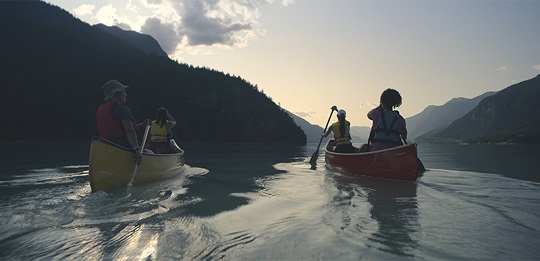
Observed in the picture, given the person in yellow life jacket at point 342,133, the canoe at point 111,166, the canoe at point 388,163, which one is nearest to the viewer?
the canoe at point 111,166

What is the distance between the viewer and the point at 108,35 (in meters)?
161

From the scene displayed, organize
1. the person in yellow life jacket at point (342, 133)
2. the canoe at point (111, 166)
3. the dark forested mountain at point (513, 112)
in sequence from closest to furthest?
the canoe at point (111, 166) < the person in yellow life jacket at point (342, 133) < the dark forested mountain at point (513, 112)

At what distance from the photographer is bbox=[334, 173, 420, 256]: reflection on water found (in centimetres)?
344

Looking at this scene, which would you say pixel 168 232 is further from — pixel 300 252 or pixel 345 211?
pixel 345 211

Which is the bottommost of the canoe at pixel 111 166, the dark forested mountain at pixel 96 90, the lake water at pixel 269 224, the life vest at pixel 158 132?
the lake water at pixel 269 224

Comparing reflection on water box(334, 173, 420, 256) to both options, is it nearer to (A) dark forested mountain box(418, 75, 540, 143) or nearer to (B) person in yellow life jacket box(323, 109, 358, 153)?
(B) person in yellow life jacket box(323, 109, 358, 153)

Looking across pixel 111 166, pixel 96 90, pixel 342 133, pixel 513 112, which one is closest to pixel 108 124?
pixel 111 166

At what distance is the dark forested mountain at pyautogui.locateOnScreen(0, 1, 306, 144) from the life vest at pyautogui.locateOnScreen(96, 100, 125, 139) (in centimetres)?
7953

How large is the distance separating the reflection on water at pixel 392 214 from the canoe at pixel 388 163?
0.39m

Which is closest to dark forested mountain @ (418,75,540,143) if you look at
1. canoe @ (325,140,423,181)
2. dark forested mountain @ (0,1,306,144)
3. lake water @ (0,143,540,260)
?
dark forested mountain @ (0,1,306,144)

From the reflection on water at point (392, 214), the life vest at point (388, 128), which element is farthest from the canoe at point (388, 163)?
the life vest at point (388, 128)

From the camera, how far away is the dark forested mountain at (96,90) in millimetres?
84125

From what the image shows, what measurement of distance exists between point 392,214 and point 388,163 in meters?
4.26

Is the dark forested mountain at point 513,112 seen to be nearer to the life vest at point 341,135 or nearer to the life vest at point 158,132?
the life vest at point 341,135
